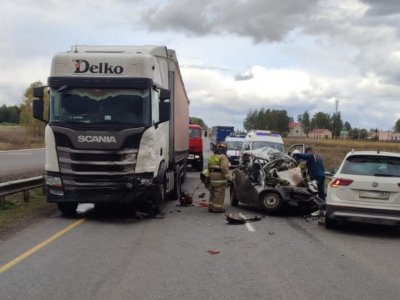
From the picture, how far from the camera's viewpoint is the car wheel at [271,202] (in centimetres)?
1262

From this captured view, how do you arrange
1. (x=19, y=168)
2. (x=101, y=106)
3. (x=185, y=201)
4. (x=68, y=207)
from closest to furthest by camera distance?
(x=101, y=106)
(x=68, y=207)
(x=185, y=201)
(x=19, y=168)

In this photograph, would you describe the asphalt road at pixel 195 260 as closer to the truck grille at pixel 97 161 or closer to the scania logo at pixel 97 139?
the truck grille at pixel 97 161

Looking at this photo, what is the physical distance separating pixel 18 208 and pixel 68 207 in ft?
5.48

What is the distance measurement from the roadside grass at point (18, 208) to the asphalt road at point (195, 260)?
0.63 metres

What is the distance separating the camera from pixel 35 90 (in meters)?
10.9

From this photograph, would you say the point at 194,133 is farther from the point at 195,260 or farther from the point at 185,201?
the point at 195,260

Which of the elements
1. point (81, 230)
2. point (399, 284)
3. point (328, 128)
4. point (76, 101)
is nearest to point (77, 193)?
point (81, 230)

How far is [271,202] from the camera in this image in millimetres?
12664

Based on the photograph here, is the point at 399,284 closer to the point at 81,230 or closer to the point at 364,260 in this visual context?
the point at 364,260

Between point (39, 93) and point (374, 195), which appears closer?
point (374, 195)

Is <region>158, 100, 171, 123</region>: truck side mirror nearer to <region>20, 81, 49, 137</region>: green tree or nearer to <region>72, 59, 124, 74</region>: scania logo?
<region>72, 59, 124, 74</region>: scania logo

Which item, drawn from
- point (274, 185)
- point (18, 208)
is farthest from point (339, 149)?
point (18, 208)

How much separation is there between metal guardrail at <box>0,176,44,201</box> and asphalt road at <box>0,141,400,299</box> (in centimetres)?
143

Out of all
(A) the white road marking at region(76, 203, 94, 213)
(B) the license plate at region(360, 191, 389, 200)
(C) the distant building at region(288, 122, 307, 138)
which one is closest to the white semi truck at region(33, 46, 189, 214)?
(A) the white road marking at region(76, 203, 94, 213)
